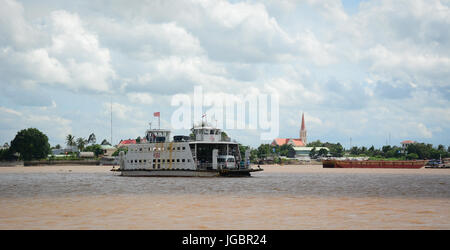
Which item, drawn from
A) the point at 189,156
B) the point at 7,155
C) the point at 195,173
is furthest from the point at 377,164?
the point at 7,155

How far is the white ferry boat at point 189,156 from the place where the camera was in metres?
66.6

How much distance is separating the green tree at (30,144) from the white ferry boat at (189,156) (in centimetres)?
11375

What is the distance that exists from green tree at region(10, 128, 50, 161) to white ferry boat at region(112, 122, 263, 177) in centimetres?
11375

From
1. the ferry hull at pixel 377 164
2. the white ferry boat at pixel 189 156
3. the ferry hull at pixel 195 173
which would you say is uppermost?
the white ferry boat at pixel 189 156

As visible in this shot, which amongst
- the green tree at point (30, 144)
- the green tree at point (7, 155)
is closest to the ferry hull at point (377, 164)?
the green tree at point (30, 144)

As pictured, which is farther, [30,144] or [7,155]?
[7,155]

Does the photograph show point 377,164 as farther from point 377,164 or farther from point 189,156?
point 189,156

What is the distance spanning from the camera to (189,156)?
67.8 m

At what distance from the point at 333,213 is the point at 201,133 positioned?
47.9 m

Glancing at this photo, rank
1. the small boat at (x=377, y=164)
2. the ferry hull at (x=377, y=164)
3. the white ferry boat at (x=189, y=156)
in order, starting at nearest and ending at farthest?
the white ferry boat at (x=189, y=156) → the ferry hull at (x=377, y=164) → the small boat at (x=377, y=164)

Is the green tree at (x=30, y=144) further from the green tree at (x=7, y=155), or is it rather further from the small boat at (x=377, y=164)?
the small boat at (x=377, y=164)

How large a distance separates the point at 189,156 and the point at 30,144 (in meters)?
129
